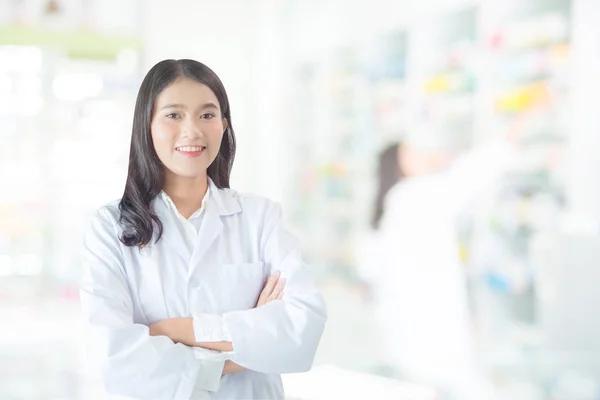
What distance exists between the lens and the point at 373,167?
550 centimetres

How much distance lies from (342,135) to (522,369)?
2.54 meters

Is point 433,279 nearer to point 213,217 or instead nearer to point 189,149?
point 213,217

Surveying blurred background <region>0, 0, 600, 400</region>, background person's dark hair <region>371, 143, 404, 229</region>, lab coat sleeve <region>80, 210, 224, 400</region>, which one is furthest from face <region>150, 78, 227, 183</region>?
background person's dark hair <region>371, 143, 404, 229</region>

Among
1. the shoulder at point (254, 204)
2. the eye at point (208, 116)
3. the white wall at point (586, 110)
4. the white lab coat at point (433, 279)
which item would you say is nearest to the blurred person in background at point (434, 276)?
the white lab coat at point (433, 279)

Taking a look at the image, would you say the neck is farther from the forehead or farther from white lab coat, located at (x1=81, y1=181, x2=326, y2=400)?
the forehead

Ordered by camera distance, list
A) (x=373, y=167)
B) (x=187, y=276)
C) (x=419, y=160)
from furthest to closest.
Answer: (x=373, y=167)
(x=419, y=160)
(x=187, y=276)

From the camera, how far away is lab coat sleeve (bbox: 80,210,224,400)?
1287 millimetres

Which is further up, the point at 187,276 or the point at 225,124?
the point at 225,124

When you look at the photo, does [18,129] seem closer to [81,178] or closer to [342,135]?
[81,178]

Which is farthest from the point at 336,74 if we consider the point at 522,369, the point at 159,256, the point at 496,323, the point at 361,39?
the point at 159,256

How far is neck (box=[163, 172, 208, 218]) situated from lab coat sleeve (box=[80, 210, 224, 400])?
7.6 inches

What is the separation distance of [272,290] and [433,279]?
3161 millimetres

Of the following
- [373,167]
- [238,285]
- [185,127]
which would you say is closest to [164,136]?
[185,127]

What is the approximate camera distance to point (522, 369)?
421 cm
